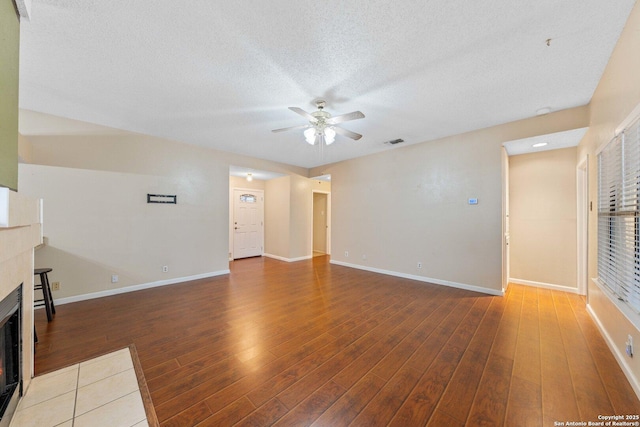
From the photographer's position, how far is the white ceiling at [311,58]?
1646 millimetres

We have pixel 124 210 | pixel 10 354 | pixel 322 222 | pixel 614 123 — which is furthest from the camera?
pixel 322 222

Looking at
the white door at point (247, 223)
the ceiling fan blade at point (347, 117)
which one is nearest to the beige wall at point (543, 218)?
the ceiling fan blade at point (347, 117)

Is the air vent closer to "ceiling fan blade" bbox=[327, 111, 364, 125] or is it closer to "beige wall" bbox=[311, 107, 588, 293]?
"beige wall" bbox=[311, 107, 588, 293]

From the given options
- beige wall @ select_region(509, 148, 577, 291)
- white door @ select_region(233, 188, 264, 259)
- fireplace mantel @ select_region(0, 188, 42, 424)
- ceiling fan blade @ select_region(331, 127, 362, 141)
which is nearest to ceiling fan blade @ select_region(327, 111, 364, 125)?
ceiling fan blade @ select_region(331, 127, 362, 141)

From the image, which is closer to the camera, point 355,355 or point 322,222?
point 355,355

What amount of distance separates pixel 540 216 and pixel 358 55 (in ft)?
14.1

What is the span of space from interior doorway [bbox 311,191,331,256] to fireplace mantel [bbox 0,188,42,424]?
6.58 meters

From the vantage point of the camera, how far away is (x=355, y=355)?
2115 millimetres

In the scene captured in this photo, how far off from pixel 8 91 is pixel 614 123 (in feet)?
14.8

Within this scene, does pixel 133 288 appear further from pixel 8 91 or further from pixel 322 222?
pixel 322 222

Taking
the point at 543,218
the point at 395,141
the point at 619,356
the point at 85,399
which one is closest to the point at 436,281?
the point at 543,218

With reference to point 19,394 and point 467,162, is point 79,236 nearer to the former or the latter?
point 19,394

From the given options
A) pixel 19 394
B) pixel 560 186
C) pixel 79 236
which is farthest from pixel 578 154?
pixel 79 236

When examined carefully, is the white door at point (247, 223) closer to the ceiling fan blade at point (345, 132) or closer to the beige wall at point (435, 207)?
the beige wall at point (435, 207)
